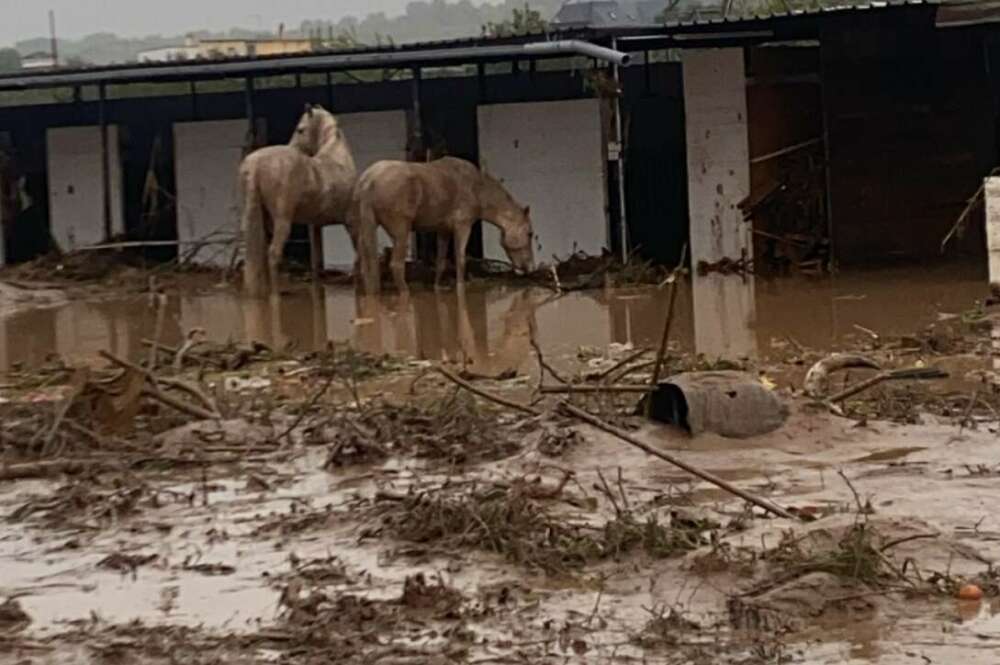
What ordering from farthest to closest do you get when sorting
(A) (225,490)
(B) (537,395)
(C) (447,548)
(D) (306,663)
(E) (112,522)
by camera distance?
(B) (537,395)
(A) (225,490)
(E) (112,522)
(C) (447,548)
(D) (306,663)

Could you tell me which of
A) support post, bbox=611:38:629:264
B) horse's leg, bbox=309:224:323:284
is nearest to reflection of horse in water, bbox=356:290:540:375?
support post, bbox=611:38:629:264

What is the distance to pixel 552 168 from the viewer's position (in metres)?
24.8

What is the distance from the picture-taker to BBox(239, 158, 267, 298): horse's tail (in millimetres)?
21906

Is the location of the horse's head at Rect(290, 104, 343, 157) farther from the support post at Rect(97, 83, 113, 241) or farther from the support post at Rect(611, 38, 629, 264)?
the support post at Rect(97, 83, 113, 241)

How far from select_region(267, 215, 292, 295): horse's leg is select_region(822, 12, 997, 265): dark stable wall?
627 centimetres

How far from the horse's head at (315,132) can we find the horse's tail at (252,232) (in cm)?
112

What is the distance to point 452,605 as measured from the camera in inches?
264

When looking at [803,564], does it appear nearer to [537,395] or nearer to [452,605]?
[452,605]

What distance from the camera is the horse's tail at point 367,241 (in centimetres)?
2173

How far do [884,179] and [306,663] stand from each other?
17.6 metres

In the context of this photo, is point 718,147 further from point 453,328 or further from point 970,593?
point 970,593

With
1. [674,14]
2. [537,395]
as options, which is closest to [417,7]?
[674,14]

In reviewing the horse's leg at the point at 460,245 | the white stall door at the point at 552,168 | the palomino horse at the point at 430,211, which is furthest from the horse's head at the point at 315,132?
the white stall door at the point at 552,168

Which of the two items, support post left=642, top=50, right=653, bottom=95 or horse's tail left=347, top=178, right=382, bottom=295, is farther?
support post left=642, top=50, right=653, bottom=95
